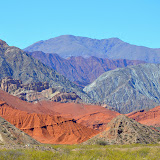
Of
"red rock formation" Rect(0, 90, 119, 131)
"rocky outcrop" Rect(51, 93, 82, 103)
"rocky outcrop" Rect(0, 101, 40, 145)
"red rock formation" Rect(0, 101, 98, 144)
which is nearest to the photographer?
"rocky outcrop" Rect(0, 101, 40, 145)

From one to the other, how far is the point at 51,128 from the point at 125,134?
38.6 metres

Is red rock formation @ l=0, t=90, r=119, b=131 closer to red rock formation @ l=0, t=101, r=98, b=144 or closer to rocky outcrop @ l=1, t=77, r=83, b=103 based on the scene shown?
rocky outcrop @ l=1, t=77, r=83, b=103

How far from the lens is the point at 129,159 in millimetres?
36750

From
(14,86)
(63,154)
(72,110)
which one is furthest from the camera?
(14,86)

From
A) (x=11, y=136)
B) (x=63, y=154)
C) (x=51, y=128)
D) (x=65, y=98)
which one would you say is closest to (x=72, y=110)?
(x=65, y=98)

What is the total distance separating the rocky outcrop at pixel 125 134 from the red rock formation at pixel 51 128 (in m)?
24.2

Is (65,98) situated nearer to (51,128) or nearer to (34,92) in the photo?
(34,92)

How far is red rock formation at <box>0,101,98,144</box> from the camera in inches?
3484

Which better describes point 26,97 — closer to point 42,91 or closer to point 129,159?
point 42,91

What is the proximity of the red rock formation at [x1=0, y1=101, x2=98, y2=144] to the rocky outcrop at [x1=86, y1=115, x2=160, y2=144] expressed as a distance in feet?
Result: 79.2

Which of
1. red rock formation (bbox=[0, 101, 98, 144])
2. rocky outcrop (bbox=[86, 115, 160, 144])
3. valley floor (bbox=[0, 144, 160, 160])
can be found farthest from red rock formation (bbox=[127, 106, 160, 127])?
valley floor (bbox=[0, 144, 160, 160])

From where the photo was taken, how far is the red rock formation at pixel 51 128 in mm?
88500

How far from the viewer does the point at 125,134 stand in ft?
196

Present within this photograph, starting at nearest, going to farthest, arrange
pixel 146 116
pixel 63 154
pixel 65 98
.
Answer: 1. pixel 63 154
2. pixel 146 116
3. pixel 65 98
